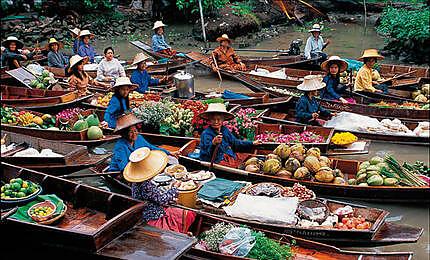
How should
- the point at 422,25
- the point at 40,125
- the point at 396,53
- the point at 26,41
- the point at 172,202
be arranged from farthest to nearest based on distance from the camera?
the point at 26,41 → the point at 396,53 → the point at 422,25 → the point at 40,125 → the point at 172,202

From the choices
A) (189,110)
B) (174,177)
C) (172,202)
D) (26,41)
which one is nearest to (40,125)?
(189,110)

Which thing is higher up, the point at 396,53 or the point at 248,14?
the point at 248,14

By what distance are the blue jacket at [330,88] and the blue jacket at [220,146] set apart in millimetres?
3271

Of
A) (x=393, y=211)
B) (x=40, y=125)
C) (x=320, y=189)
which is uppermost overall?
(x=40, y=125)

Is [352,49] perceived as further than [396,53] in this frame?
Yes

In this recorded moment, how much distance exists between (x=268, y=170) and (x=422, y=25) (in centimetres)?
1206

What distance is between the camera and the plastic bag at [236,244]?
507cm

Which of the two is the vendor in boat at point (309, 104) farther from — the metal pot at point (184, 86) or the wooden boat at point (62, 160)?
the wooden boat at point (62, 160)

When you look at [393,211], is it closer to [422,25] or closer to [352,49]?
[422,25]

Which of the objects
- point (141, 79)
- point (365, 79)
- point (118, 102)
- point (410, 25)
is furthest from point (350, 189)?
point (410, 25)

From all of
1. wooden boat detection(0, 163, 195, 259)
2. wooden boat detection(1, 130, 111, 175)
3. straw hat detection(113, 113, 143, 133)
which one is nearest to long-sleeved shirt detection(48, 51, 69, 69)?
wooden boat detection(1, 130, 111, 175)

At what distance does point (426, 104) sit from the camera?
10195 mm

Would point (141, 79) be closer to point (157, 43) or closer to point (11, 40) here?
point (11, 40)

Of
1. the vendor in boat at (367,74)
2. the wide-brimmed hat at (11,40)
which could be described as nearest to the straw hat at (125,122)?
the vendor in boat at (367,74)
